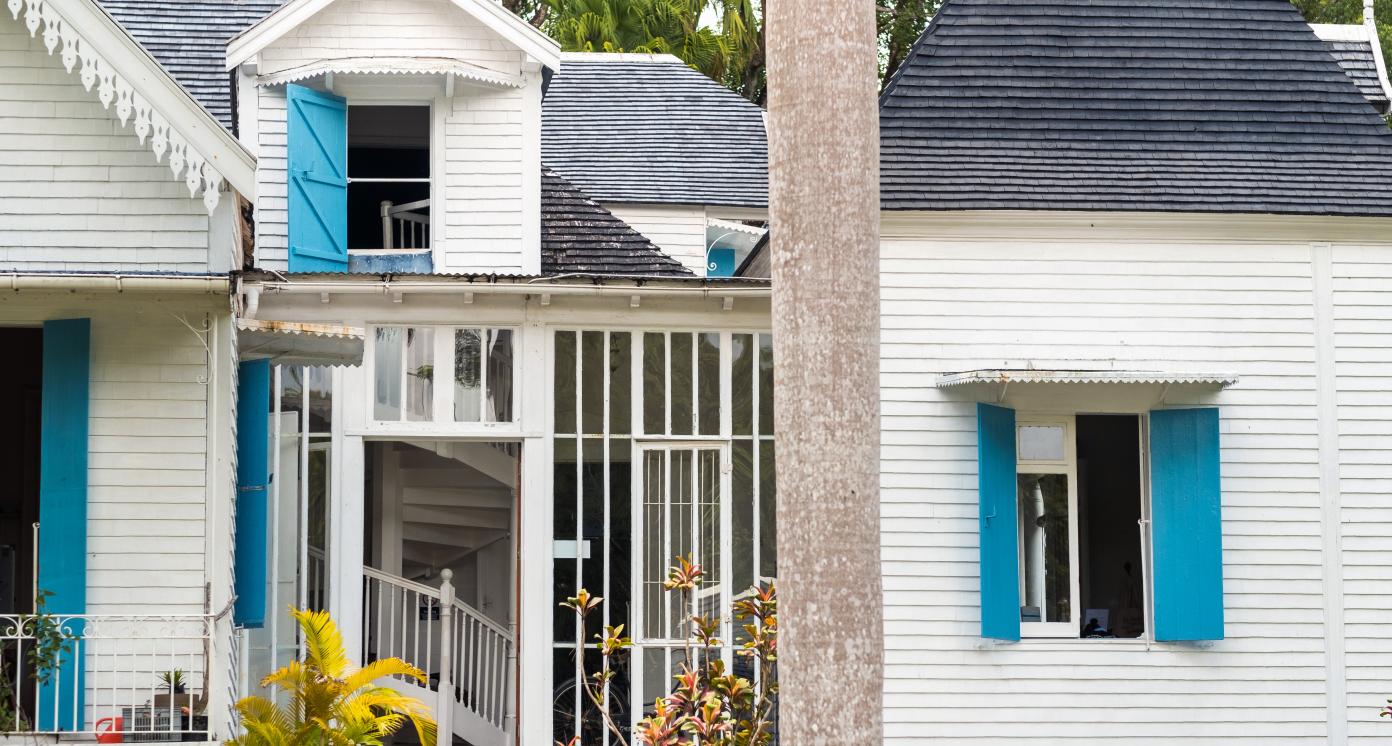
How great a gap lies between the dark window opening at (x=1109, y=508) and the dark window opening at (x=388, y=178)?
580 centimetres

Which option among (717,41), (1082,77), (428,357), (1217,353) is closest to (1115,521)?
(1217,353)

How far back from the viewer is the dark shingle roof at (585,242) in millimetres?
14039

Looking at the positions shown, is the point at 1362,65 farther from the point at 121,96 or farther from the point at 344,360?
the point at 121,96

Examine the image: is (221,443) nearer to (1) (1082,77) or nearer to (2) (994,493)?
(2) (994,493)

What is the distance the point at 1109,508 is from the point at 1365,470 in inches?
125

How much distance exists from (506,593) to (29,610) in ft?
21.5

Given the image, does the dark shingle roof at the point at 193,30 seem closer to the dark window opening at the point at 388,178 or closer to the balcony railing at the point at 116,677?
the dark window opening at the point at 388,178

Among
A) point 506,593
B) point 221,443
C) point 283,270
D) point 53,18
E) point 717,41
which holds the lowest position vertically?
point 506,593

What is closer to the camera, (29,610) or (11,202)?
(11,202)

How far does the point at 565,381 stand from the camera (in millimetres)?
12359

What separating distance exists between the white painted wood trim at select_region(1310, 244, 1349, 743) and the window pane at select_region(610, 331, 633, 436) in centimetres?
477

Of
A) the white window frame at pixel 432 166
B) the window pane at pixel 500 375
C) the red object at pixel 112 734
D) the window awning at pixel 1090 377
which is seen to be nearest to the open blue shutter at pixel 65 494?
the red object at pixel 112 734

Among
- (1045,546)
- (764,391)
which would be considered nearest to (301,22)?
(764,391)

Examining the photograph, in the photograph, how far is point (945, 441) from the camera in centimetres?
1138
